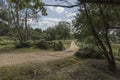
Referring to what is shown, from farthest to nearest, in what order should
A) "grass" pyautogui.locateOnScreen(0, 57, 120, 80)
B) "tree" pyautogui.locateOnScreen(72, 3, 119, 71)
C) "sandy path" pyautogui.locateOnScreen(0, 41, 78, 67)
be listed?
"tree" pyautogui.locateOnScreen(72, 3, 119, 71) → "sandy path" pyautogui.locateOnScreen(0, 41, 78, 67) → "grass" pyautogui.locateOnScreen(0, 57, 120, 80)

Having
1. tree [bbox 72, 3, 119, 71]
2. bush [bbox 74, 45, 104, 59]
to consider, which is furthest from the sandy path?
tree [bbox 72, 3, 119, 71]

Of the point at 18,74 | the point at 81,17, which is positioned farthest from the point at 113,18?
the point at 18,74

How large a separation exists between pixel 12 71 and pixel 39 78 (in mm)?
1322

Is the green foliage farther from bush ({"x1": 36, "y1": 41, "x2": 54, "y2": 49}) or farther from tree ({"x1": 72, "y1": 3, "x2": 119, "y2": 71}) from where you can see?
tree ({"x1": 72, "y1": 3, "x2": 119, "y2": 71})

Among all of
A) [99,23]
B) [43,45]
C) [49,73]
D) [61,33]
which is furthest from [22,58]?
[61,33]

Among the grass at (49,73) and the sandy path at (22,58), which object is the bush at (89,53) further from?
the grass at (49,73)

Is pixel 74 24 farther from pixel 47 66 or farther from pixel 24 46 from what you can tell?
pixel 24 46

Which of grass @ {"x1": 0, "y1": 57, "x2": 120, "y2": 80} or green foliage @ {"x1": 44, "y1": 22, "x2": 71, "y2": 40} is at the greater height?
grass @ {"x1": 0, "y1": 57, "x2": 120, "y2": 80}

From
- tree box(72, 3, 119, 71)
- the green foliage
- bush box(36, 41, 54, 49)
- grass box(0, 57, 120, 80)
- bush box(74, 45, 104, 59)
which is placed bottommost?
the green foliage

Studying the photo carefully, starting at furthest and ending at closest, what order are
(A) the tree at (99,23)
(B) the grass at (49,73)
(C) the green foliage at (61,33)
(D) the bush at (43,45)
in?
1. (C) the green foliage at (61,33)
2. (D) the bush at (43,45)
3. (A) the tree at (99,23)
4. (B) the grass at (49,73)

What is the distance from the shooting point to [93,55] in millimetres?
19281

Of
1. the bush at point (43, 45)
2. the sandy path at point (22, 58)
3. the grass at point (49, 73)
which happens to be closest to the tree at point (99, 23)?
the grass at point (49, 73)

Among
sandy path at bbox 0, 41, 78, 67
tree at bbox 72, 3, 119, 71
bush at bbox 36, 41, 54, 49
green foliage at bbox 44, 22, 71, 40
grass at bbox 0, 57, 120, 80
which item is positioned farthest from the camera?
green foliage at bbox 44, 22, 71, 40

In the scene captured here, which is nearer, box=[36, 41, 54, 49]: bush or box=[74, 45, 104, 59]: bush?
box=[74, 45, 104, 59]: bush
